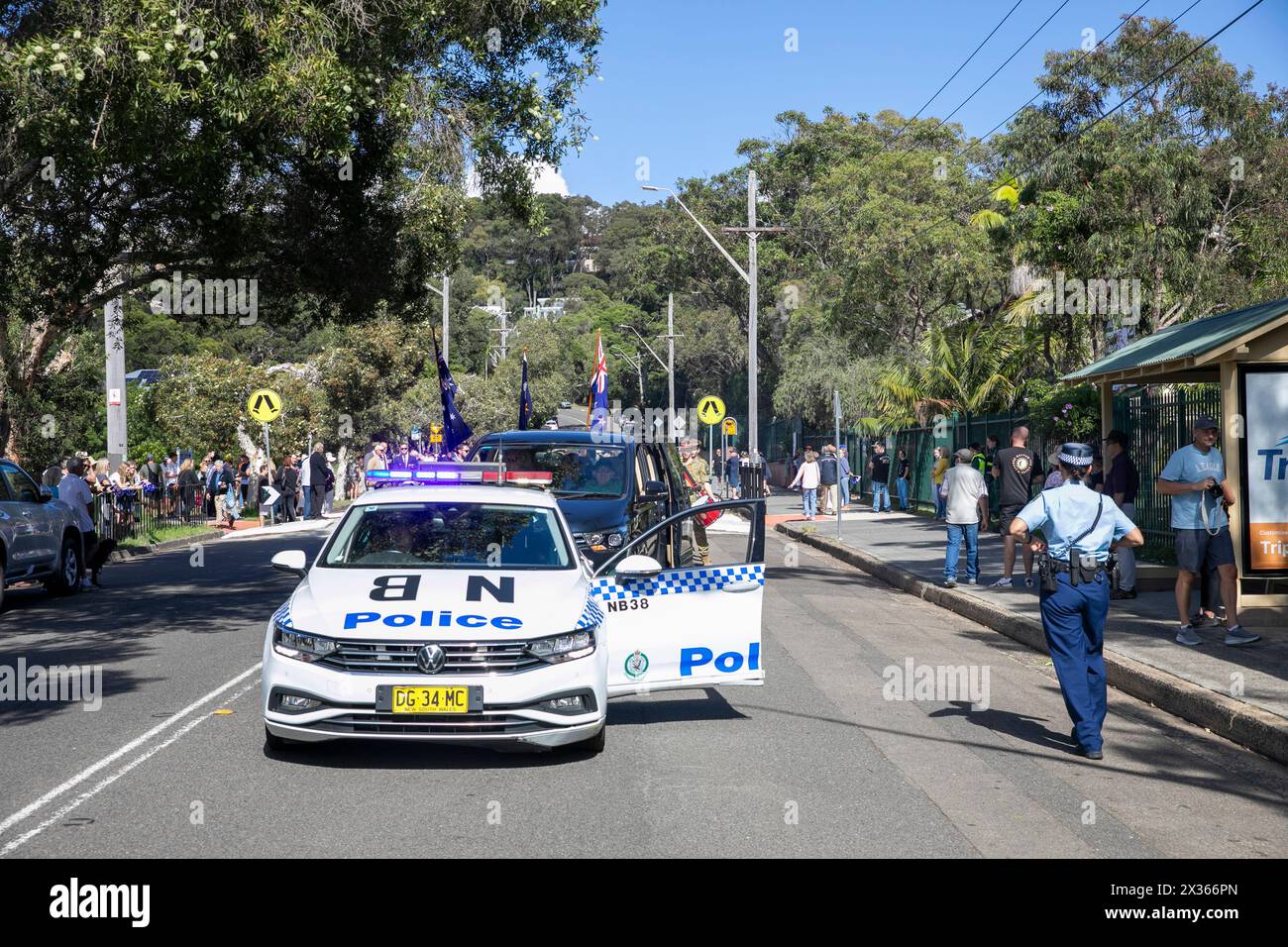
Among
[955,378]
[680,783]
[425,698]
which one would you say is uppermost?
[955,378]

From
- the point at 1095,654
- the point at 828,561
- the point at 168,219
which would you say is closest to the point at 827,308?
the point at 828,561

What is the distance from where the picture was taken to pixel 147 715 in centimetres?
876

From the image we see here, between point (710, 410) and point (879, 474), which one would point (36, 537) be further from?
point (879, 474)

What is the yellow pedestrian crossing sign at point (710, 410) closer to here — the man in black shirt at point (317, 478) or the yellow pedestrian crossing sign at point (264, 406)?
the man in black shirt at point (317, 478)

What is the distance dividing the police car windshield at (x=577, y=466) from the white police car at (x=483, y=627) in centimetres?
467

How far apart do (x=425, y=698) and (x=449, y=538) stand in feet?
5.91

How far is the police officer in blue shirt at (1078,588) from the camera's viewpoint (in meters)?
7.77

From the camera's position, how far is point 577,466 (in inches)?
551

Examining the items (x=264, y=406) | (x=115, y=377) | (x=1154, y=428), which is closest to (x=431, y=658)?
(x=1154, y=428)

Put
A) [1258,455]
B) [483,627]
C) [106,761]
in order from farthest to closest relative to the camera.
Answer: [1258,455], [106,761], [483,627]

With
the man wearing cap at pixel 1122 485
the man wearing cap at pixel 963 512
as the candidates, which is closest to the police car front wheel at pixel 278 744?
the man wearing cap at pixel 1122 485

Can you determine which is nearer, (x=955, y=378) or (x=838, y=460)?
(x=838, y=460)
